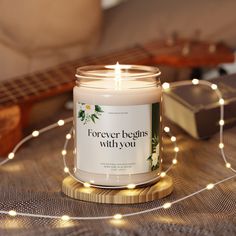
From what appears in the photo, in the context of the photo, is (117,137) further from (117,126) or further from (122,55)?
(122,55)

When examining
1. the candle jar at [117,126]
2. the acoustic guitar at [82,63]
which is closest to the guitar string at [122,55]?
the acoustic guitar at [82,63]

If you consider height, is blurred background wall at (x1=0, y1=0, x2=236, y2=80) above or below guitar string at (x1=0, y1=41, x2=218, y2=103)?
above

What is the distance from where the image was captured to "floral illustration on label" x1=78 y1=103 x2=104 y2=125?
2.08 ft

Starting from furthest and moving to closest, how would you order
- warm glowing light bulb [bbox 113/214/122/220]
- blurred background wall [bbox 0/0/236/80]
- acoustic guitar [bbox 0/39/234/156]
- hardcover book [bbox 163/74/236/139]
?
blurred background wall [bbox 0/0/236/80], acoustic guitar [bbox 0/39/234/156], hardcover book [bbox 163/74/236/139], warm glowing light bulb [bbox 113/214/122/220]

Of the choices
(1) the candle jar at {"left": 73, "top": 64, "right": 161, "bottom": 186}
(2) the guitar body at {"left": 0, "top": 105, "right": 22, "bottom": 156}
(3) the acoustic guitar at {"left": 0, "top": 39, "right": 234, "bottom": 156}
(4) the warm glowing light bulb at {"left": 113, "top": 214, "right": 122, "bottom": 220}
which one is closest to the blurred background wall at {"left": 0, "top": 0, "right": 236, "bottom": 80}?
(3) the acoustic guitar at {"left": 0, "top": 39, "right": 234, "bottom": 156}

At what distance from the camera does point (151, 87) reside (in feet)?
2.12

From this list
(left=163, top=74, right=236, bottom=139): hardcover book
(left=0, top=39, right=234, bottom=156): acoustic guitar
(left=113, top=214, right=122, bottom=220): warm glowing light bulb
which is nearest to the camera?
(left=113, top=214, right=122, bottom=220): warm glowing light bulb

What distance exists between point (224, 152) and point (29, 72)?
Answer: 508 mm

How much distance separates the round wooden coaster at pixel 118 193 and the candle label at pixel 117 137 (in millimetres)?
22

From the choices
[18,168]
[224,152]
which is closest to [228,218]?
[224,152]

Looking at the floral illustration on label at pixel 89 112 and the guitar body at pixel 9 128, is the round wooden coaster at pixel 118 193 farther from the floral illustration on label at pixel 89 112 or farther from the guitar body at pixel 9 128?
the guitar body at pixel 9 128

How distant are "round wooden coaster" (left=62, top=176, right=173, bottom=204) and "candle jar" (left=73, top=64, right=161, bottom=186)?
0.03ft

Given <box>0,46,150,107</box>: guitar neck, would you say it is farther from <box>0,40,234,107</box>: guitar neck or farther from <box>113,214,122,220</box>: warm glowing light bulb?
<box>113,214,122,220</box>: warm glowing light bulb

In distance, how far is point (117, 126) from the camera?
2.08 feet
